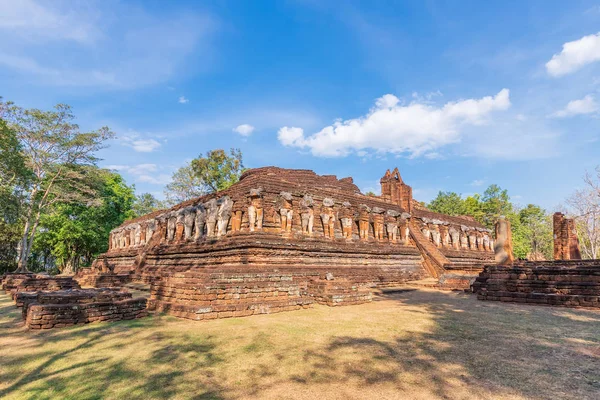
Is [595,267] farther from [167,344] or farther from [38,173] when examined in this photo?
[38,173]

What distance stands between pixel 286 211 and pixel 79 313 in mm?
8653

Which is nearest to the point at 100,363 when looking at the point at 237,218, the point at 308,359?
the point at 308,359

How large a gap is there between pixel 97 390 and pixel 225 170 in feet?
114

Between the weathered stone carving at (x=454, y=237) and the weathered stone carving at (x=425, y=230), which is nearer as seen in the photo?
the weathered stone carving at (x=425, y=230)

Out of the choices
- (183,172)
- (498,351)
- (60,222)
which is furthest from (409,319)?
(183,172)

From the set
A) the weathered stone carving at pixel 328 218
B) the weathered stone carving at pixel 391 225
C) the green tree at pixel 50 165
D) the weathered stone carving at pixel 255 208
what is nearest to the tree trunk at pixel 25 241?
the green tree at pixel 50 165

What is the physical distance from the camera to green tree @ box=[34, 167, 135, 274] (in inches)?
1151

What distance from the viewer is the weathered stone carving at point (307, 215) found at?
50.1 feet

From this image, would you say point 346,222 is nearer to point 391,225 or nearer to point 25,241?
point 391,225

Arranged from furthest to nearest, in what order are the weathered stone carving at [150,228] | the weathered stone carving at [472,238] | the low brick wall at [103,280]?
the weathered stone carving at [472,238] → the weathered stone carving at [150,228] → the low brick wall at [103,280]

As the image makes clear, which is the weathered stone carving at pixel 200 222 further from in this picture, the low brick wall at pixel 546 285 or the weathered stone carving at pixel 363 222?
the low brick wall at pixel 546 285

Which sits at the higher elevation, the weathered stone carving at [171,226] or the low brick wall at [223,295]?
the weathered stone carving at [171,226]

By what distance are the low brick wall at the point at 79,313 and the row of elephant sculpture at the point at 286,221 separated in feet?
20.5

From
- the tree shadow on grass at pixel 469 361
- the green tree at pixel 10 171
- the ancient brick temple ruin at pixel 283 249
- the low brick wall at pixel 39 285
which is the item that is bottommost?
the tree shadow on grass at pixel 469 361
